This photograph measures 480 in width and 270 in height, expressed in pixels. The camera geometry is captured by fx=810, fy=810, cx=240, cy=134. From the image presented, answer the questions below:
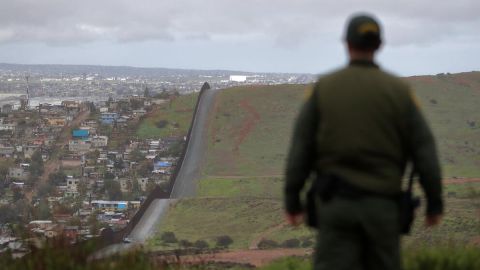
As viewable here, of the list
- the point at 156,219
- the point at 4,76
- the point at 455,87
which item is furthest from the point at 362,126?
the point at 4,76

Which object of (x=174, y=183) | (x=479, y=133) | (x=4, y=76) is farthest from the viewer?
(x=4, y=76)

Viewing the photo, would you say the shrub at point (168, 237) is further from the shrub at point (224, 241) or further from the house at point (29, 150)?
the house at point (29, 150)

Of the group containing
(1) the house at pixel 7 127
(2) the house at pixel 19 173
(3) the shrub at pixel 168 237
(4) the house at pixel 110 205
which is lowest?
(2) the house at pixel 19 173

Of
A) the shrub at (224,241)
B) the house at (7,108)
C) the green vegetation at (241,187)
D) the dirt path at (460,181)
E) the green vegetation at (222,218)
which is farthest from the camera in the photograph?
the house at (7,108)

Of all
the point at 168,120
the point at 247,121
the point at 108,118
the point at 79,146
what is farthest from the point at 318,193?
the point at 108,118

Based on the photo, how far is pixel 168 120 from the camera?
1208 inches

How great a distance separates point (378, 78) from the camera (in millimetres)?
3875

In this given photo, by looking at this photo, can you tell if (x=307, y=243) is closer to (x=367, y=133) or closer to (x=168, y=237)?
(x=168, y=237)

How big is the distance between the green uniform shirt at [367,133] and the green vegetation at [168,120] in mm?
25125

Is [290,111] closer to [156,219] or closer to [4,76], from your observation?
[156,219]

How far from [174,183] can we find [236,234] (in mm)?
7698

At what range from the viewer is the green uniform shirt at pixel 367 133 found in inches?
150

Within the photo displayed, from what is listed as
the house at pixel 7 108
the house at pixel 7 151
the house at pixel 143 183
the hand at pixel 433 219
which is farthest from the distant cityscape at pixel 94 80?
the hand at pixel 433 219

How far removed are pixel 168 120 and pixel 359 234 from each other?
2710 cm
